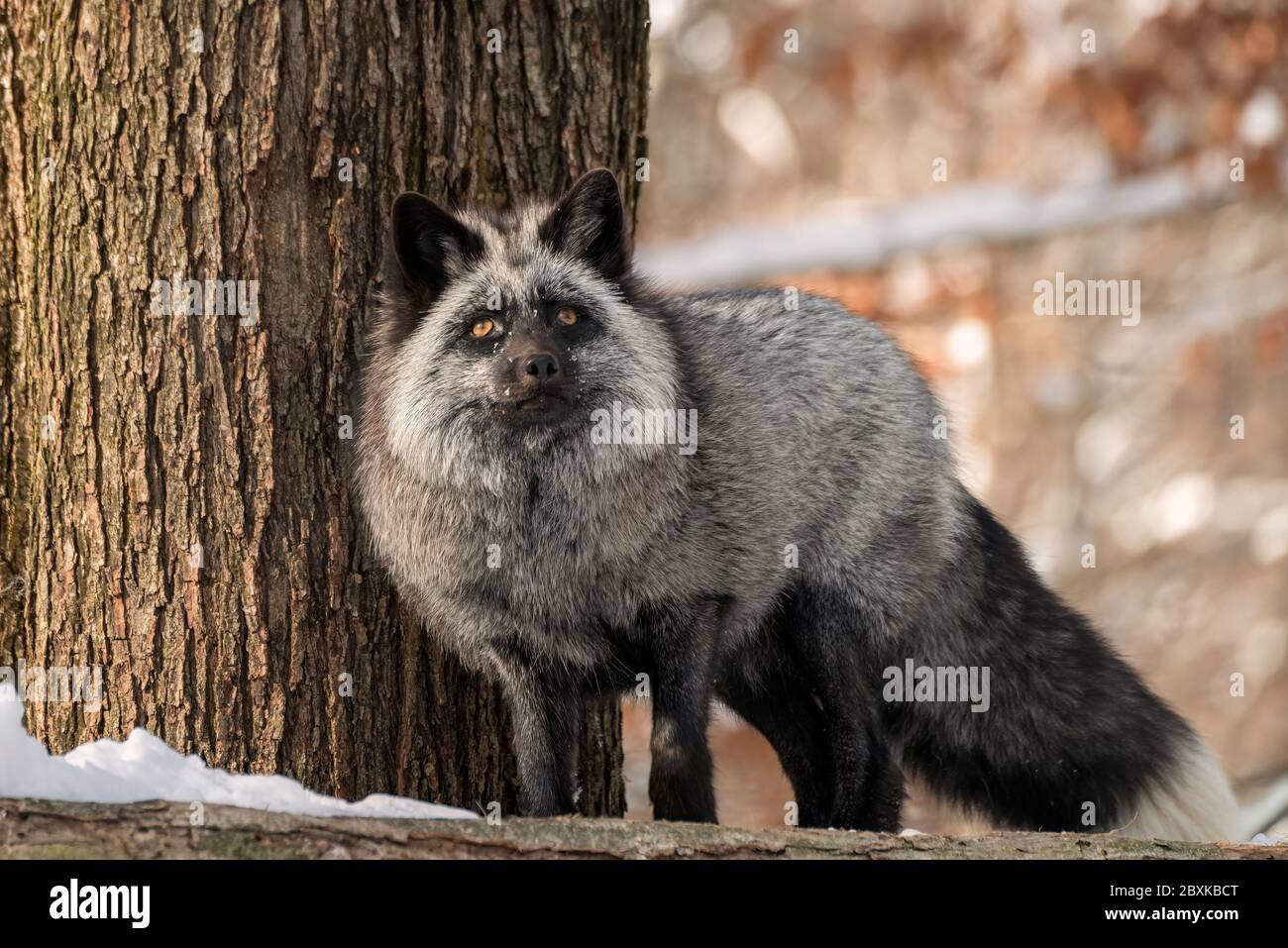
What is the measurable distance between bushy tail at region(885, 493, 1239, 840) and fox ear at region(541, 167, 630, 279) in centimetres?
186

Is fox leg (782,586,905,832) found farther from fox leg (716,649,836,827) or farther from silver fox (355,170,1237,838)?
fox leg (716,649,836,827)

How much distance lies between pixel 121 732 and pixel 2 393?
4.44ft

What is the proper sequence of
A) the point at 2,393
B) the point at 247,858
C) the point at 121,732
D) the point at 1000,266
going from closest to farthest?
the point at 247,858 → the point at 121,732 → the point at 2,393 → the point at 1000,266

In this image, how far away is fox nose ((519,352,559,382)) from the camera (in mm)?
4605

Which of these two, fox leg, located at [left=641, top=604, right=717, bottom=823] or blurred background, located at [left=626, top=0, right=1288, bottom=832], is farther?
blurred background, located at [left=626, top=0, right=1288, bottom=832]

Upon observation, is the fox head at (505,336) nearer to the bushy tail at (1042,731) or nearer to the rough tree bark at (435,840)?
the rough tree bark at (435,840)

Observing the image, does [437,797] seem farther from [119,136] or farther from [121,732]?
[119,136]

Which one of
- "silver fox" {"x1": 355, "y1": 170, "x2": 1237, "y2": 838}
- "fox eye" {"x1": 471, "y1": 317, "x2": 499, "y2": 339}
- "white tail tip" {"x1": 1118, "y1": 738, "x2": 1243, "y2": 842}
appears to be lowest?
"white tail tip" {"x1": 1118, "y1": 738, "x2": 1243, "y2": 842}

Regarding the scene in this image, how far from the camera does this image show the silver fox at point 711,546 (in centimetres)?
484

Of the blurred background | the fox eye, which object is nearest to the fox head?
the fox eye

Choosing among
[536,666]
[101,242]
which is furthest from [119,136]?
[536,666]

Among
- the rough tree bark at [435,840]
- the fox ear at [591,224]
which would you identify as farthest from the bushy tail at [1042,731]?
the fox ear at [591,224]

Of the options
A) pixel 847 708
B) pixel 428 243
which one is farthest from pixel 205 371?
pixel 847 708

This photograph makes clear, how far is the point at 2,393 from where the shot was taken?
5188 mm
